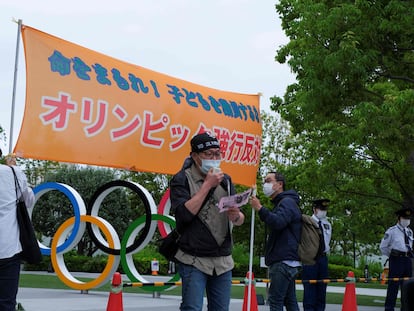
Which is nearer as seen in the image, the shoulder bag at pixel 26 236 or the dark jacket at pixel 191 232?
the dark jacket at pixel 191 232

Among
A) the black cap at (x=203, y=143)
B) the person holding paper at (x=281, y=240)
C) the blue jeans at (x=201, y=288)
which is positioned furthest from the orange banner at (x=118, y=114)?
the blue jeans at (x=201, y=288)

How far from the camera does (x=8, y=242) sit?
6324 mm

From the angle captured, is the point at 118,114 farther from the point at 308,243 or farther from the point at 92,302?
the point at 92,302

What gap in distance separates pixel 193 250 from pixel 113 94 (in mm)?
6514

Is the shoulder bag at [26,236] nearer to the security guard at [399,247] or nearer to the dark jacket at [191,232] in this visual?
the dark jacket at [191,232]

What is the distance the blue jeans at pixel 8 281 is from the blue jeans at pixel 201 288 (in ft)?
5.73

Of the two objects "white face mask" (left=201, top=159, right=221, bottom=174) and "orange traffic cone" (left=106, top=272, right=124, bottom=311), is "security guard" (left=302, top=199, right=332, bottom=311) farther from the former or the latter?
"white face mask" (left=201, top=159, right=221, bottom=174)

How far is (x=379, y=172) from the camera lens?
20.8m

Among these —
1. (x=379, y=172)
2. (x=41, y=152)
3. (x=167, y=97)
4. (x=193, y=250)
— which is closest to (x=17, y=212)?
(x=193, y=250)

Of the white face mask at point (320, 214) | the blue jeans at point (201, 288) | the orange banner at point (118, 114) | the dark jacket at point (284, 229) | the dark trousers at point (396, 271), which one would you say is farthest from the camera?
the dark trousers at point (396, 271)

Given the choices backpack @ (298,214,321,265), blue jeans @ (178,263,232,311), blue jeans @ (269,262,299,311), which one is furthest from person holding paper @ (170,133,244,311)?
backpack @ (298,214,321,265)

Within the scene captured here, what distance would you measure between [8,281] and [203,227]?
6.64 feet

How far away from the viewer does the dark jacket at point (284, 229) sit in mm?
7508

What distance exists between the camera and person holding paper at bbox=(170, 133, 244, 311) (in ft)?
17.1
